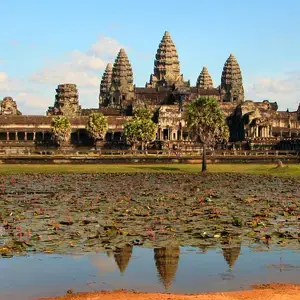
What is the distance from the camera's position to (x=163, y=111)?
156m

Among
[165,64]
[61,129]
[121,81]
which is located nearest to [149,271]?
[61,129]

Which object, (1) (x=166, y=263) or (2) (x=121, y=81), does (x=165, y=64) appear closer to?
(2) (x=121, y=81)

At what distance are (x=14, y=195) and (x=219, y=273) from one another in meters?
25.3

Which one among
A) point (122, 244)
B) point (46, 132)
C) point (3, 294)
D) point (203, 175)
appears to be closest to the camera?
point (3, 294)

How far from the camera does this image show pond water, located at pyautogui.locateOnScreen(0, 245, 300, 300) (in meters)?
20.6

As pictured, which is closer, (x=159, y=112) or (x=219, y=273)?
(x=219, y=273)

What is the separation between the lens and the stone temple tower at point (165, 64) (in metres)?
189

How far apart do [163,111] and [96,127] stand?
60.6ft

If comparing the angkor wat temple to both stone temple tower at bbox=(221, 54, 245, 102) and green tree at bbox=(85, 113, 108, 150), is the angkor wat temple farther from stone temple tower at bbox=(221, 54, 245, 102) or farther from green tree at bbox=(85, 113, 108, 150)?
green tree at bbox=(85, 113, 108, 150)

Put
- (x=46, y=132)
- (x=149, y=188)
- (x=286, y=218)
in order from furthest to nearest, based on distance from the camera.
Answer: (x=46, y=132) < (x=149, y=188) < (x=286, y=218)

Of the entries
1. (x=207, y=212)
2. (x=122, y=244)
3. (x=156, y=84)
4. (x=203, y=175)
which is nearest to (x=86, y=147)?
(x=156, y=84)

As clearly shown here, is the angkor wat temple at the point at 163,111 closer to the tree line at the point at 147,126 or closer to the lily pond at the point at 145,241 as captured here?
the tree line at the point at 147,126

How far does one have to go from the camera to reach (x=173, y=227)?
30156mm

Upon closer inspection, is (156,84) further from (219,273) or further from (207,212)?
(219,273)
